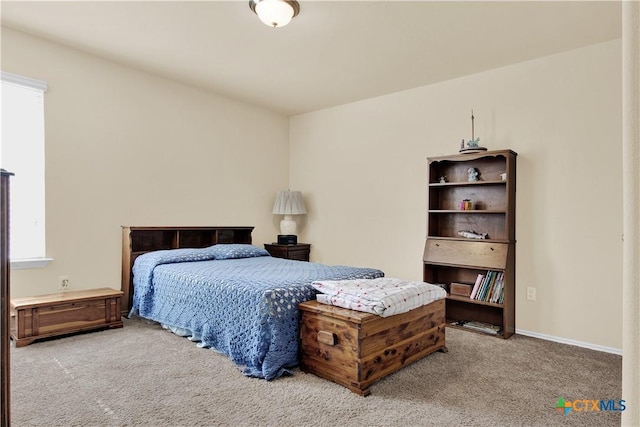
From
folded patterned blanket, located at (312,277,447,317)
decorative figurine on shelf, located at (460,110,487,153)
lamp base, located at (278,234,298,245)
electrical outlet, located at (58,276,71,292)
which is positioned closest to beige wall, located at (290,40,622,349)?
decorative figurine on shelf, located at (460,110,487,153)

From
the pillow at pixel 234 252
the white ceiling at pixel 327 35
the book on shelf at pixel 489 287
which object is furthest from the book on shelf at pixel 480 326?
the white ceiling at pixel 327 35

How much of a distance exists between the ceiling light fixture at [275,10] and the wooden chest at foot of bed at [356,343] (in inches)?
76.2

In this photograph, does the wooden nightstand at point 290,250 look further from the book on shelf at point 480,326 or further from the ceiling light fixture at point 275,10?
the ceiling light fixture at point 275,10

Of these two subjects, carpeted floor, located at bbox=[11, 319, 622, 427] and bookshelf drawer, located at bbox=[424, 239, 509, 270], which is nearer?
carpeted floor, located at bbox=[11, 319, 622, 427]

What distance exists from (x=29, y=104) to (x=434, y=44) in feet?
11.3

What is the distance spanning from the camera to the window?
10.1 feet

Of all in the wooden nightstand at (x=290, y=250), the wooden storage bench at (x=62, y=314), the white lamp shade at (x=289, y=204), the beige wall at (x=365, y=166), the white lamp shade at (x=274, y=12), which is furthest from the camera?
the white lamp shade at (x=289, y=204)

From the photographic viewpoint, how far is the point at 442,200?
3898 mm

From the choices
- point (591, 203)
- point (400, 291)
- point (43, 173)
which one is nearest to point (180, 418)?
point (400, 291)

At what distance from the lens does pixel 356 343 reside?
2.08m

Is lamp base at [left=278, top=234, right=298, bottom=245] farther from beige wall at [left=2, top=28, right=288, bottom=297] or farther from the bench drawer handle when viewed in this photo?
the bench drawer handle

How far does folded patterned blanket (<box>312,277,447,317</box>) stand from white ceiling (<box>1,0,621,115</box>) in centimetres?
192

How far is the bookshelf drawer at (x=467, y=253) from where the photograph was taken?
10.7ft

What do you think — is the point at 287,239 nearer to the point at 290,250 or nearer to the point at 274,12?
the point at 290,250
